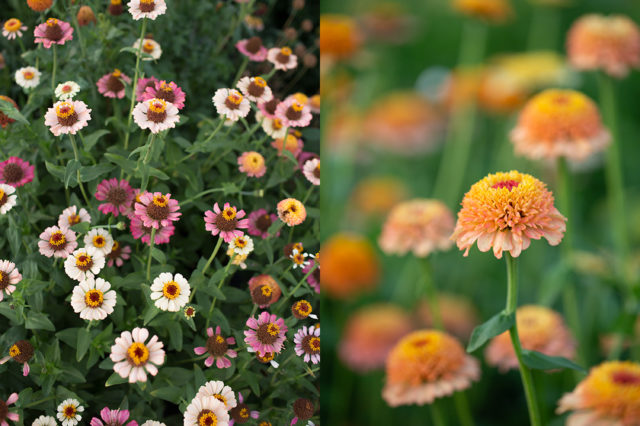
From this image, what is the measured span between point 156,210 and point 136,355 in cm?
15

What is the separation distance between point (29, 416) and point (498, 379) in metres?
0.65

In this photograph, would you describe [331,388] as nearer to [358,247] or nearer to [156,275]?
[358,247]

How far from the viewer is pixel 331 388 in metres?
1.18

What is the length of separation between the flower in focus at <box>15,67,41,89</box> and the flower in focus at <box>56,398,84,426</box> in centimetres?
37

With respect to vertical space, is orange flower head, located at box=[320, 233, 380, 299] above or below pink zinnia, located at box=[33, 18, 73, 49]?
below

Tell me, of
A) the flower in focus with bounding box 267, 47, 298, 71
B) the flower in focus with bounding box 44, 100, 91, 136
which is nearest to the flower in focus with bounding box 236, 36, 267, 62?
the flower in focus with bounding box 267, 47, 298, 71

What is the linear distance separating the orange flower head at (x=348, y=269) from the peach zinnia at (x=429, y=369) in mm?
289

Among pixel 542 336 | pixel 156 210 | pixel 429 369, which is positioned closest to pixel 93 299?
pixel 156 210

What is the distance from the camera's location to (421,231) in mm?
812

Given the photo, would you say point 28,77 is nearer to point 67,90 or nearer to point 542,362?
point 67,90

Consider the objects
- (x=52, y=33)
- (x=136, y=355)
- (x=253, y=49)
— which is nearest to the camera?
(x=136, y=355)

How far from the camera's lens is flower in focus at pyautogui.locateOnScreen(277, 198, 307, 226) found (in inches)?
32.4

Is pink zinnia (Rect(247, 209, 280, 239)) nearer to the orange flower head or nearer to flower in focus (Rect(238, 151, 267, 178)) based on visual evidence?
flower in focus (Rect(238, 151, 267, 178))

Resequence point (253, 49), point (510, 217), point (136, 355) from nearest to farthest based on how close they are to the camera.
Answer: point (510, 217) < point (136, 355) < point (253, 49)
